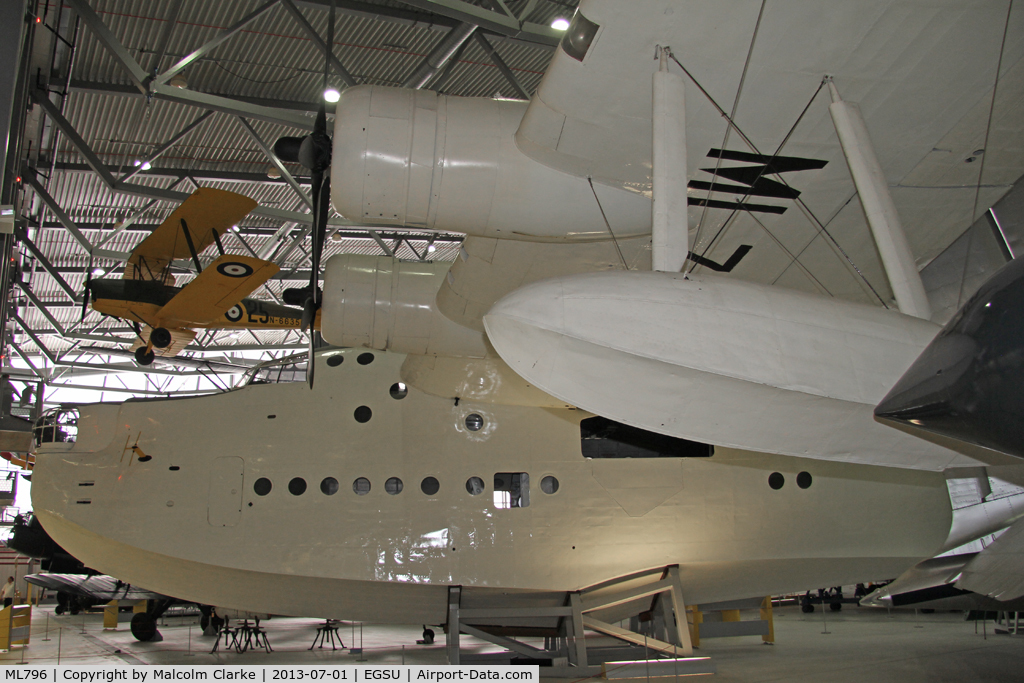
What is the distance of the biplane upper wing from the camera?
1191 centimetres

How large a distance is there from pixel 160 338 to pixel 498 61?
27.4 ft

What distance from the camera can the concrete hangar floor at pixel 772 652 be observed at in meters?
8.38

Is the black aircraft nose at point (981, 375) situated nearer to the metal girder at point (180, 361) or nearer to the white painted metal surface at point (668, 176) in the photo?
the white painted metal surface at point (668, 176)

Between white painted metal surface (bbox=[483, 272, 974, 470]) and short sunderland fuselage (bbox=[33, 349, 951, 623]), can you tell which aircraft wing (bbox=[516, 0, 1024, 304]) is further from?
short sunderland fuselage (bbox=[33, 349, 951, 623])

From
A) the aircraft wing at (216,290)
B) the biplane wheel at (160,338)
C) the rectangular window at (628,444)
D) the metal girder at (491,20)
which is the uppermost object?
the metal girder at (491,20)

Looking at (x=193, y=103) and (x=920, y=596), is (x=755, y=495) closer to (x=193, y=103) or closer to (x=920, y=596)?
(x=920, y=596)

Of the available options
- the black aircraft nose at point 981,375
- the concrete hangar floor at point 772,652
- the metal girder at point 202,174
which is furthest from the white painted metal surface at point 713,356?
the metal girder at point 202,174

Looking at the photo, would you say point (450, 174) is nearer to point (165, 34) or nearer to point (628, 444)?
point (628, 444)

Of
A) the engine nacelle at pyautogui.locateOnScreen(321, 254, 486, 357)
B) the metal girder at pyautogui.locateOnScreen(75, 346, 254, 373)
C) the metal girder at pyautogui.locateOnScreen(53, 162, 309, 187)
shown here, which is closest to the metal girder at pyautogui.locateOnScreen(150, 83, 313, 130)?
the metal girder at pyautogui.locateOnScreen(53, 162, 309, 187)

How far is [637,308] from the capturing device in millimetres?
3387

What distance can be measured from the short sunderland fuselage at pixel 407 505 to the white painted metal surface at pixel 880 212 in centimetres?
500

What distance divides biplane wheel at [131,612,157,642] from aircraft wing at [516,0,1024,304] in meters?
12.4
